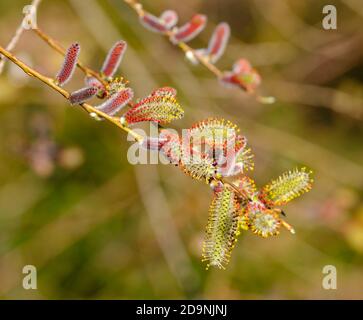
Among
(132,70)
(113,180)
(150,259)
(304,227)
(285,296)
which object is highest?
(132,70)

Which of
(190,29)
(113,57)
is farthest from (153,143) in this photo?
(190,29)

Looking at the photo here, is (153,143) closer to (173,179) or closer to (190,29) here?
(190,29)

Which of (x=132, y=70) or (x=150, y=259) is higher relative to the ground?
(x=132, y=70)

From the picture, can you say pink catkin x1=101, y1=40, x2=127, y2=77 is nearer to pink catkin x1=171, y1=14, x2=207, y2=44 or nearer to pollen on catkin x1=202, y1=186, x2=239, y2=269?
pink catkin x1=171, y1=14, x2=207, y2=44

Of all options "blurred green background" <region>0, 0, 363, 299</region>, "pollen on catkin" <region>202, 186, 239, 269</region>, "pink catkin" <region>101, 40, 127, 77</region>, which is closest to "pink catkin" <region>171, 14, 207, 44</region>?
"pink catkin" <region>101, 40, 127, 77</region>

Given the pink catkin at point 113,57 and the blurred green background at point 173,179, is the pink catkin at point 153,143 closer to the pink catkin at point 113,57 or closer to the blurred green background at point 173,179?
the pink catkin at point 113,57

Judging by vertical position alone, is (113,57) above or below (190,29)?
below

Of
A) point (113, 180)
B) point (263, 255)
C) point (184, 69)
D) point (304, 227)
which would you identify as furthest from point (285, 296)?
point (184, 69)

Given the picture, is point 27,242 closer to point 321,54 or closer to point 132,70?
point 132,70
